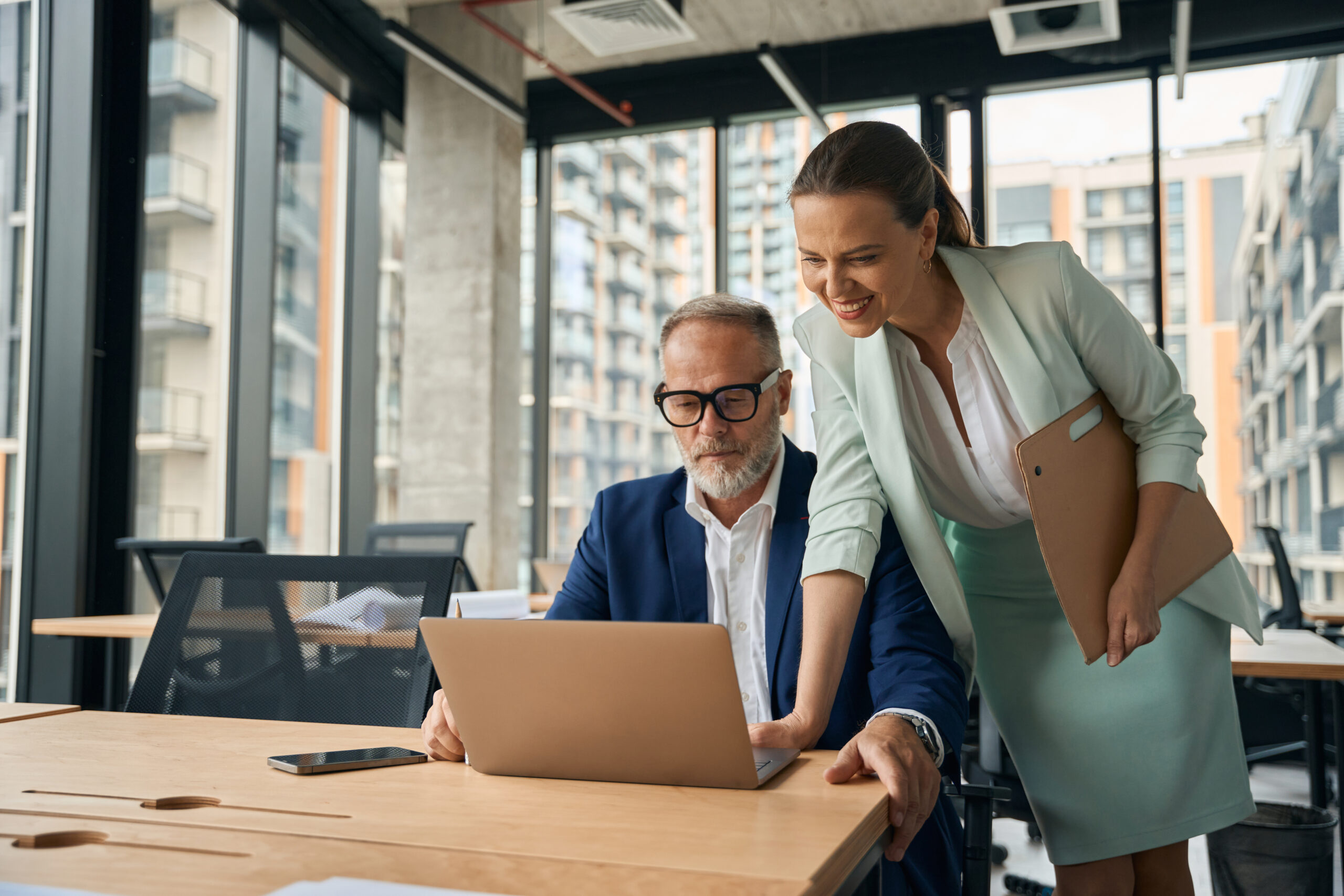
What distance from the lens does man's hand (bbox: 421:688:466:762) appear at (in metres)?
1.16

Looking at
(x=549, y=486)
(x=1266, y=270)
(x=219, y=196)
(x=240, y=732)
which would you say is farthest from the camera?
(x=549, y=486)

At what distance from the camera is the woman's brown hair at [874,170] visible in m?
1.38

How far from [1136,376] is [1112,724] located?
1.62ft

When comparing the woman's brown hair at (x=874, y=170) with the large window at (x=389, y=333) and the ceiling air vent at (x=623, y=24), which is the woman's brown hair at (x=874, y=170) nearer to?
the ceiling air vent at (x=623, y=24)

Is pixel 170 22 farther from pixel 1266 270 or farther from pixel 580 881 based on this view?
pixel 1266 270

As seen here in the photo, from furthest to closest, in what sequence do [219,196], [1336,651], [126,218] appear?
[219,196] < [126,218] < [1336,651]

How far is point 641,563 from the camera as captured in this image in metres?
1.64

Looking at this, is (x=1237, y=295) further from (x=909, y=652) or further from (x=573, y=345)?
(x=909, y=652)

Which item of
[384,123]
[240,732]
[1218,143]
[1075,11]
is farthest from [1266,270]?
[240,732]

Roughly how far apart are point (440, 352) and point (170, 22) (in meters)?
2.10

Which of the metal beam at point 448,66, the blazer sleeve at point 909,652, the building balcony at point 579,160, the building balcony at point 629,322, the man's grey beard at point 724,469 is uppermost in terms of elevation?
the building balcony at point 579,160

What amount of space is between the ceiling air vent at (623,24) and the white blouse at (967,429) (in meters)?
3.53

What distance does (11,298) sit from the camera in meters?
3.98

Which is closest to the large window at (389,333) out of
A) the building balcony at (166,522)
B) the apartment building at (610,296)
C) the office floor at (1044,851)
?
A: the apartment building at (610,296)
